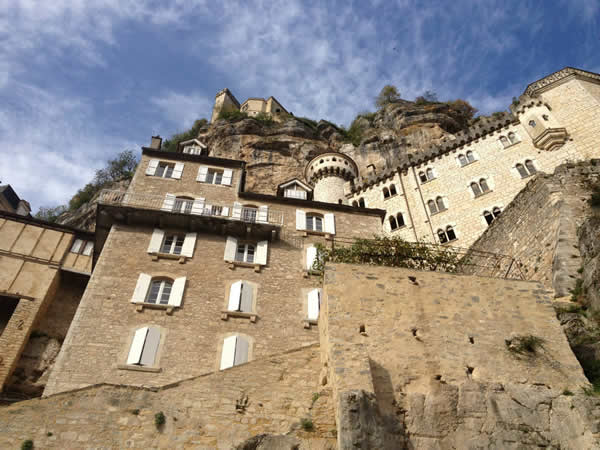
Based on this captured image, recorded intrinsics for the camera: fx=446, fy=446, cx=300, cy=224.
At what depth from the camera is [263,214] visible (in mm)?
19297

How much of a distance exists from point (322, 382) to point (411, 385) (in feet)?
6.23

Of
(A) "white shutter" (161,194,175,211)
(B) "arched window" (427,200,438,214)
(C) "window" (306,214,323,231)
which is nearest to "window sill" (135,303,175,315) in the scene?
(A) "white shutter" (161,194,175,211)

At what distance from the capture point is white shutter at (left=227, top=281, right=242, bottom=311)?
15155 millimetres

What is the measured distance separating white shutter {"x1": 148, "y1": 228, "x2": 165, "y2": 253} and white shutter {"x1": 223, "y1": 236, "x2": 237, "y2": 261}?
2.54m

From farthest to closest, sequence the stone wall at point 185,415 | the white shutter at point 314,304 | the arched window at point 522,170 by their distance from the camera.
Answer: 1. the arched window at point 522,170
2. the white shutter at point 314,304
3. the stone wall at point 185,415

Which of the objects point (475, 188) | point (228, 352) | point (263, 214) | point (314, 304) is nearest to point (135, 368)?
point (228, 352)

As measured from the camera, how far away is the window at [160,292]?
1519cm

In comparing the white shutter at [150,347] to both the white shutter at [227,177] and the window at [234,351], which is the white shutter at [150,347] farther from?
the white shutter at [227,177]

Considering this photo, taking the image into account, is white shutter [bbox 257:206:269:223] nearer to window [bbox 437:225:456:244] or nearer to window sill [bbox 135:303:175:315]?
window sill [bbox 135:303:175:315]

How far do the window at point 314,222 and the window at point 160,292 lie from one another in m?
6.74

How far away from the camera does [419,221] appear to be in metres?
32.8

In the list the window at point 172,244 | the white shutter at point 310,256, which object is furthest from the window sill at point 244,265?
the window at point 172,244

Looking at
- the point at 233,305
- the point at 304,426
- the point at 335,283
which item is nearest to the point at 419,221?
the point at 233,305

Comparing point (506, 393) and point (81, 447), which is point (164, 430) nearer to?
point (81, 447)
